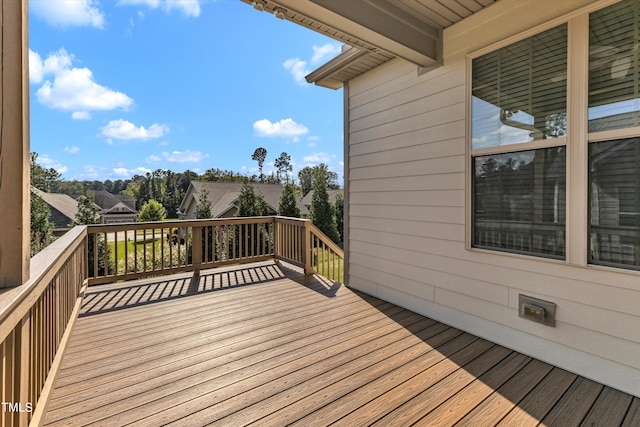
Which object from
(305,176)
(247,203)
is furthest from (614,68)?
(305,176)

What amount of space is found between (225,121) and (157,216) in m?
22.6

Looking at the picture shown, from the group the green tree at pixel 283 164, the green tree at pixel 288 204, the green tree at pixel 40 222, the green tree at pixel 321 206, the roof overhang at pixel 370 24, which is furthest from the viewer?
the green tree at pixel 283 164

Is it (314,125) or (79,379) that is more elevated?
(314,125)

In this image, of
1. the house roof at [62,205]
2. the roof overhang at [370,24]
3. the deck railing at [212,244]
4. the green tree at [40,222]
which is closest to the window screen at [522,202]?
the roof overhang at [370,24]

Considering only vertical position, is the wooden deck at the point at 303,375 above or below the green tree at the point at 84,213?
below

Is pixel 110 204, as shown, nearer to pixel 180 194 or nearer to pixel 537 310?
pixel 180 194

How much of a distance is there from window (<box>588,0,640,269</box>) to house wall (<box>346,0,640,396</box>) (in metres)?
0.13

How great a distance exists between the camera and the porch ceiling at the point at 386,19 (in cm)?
218

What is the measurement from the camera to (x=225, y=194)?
21250 millimetres

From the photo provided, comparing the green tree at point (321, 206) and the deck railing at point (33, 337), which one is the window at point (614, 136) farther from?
the green tree at point (321, 206)

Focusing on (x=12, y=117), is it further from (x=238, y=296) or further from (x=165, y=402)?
(x=238, y=296)

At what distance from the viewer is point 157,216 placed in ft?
88.0

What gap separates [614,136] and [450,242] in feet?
4.70

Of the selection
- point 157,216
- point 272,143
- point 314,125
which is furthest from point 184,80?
point 272,143
